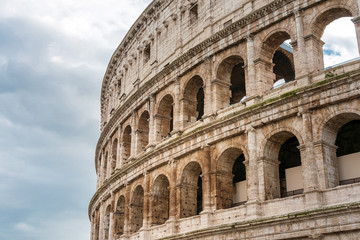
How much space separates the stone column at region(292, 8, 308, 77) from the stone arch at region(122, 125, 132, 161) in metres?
13.2

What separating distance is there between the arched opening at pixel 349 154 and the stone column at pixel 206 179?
507 cm

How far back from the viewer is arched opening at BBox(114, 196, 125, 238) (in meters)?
27.0

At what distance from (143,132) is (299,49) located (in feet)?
37.6

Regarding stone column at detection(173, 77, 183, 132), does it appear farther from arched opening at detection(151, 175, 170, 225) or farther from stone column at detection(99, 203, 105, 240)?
stone column at detection(99, 203, 105, 240)

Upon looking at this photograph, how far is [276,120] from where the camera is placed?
17.7 metres

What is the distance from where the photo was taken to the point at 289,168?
61.7 feet

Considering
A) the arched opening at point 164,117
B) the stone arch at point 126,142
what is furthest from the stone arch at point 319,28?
the stone arch at point 126,142

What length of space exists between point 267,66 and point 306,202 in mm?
6168

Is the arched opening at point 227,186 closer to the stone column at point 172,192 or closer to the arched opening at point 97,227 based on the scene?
the stone column at point 172,192

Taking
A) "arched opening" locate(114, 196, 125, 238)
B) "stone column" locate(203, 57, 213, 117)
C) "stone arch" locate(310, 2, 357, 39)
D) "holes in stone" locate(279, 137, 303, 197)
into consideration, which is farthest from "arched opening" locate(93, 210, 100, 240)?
"stone arch" locate(310, 2, 357, 39)

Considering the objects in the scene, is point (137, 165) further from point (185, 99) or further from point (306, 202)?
point (306, 202)

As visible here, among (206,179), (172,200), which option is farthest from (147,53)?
(206,179)

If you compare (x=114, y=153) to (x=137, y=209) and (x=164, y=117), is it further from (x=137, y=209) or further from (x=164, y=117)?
(x=164, y=117)

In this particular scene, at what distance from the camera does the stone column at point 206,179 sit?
1945 cm
